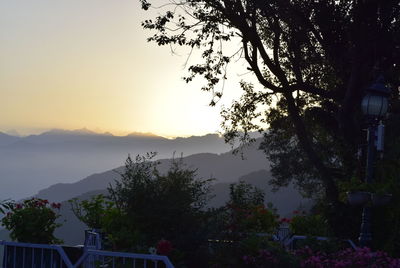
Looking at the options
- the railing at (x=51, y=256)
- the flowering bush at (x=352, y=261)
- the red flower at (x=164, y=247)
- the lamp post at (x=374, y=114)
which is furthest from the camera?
the lamp post at (x=374, y=114)

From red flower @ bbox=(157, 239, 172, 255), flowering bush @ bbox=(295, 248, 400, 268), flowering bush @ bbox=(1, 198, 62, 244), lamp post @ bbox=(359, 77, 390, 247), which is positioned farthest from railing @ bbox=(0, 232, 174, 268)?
lamp post @ bbox=(359, 77, 390, 247)

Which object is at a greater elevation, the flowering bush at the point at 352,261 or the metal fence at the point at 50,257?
the flowering bush at the point at 352,261

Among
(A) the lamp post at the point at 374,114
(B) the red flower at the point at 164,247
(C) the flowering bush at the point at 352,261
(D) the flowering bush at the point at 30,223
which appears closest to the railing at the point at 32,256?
(B) the red flower at the point at 164,247

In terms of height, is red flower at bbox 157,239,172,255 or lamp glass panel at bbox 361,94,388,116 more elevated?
lamp glass panel at bbox 361,94,388,116

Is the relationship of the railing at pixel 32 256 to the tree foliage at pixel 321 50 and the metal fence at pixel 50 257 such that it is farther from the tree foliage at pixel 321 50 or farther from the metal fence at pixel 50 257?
the tree foliage at pixel 321 50

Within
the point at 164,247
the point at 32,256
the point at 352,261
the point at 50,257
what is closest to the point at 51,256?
the point at 50,257

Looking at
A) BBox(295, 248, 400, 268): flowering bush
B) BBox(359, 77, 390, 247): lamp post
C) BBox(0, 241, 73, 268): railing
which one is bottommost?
BBox(0, 241, 73, 268): railing

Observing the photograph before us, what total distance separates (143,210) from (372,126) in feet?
21.6

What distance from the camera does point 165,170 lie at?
38.1ft

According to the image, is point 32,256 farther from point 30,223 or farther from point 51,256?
point 30,223

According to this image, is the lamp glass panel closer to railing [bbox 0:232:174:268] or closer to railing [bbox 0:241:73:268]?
railing [bbox 0:232:174:268]

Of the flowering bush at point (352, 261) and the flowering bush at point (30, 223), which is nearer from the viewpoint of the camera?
the flowering bush at point (352, 261)

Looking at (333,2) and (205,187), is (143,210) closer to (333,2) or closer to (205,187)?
(205,187)

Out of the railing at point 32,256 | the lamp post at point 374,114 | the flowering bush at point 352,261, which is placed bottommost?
the railing at point 32,256
